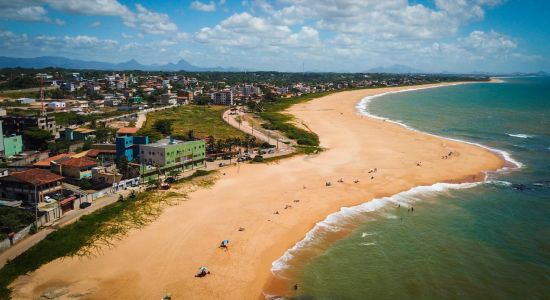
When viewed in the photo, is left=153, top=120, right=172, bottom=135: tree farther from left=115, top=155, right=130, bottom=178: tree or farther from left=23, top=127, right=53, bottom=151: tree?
left=115, top=155, right=130, bottom=178: tree

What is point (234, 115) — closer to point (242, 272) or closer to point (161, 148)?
point (161, 148)

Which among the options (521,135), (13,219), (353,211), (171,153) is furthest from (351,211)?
(521,135)

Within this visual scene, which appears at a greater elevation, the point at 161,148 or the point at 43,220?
the point at 161,148

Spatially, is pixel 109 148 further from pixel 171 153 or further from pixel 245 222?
pixel 245 222

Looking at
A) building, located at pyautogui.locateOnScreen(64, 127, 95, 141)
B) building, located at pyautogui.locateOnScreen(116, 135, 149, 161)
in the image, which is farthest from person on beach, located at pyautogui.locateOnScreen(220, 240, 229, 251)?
building, located at pyautogui.locateOnScreen(64, 127, 95, 141)

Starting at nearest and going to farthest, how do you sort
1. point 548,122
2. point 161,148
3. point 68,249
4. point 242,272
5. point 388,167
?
point 242,272
point 68,249
point 161,148
point 388,167
point 548,122

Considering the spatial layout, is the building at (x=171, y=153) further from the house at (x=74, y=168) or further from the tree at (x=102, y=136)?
the tree at (x=102, y=136)

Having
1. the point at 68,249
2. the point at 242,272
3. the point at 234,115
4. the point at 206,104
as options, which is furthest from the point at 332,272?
the point at 206,104
